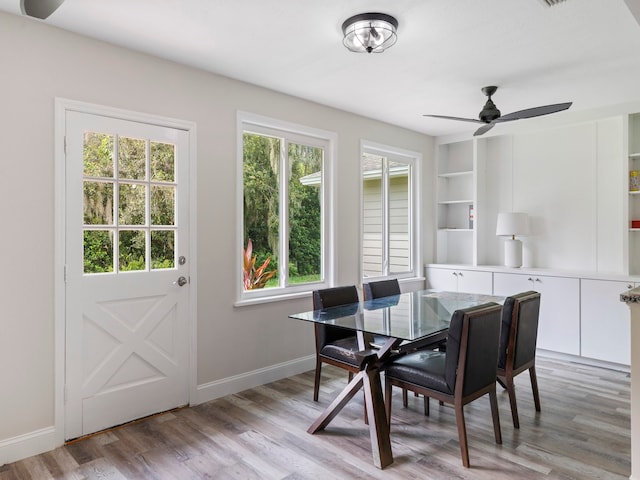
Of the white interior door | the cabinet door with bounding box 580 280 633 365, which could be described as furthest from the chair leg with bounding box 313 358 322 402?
the cabinet door with bounding box 580 280 633 365

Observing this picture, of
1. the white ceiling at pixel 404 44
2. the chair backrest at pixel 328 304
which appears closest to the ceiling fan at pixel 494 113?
the white ceiling at pixel 404 44

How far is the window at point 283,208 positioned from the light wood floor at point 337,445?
1062 millimetres

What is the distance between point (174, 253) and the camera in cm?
310

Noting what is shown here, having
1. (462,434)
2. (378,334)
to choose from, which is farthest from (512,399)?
(378,334)

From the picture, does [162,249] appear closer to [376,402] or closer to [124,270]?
[124,270]

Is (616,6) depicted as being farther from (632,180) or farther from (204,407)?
(204,407)

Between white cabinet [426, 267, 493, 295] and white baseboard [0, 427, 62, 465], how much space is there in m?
4.16

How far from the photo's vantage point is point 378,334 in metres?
2.37

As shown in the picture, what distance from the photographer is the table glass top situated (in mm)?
2471

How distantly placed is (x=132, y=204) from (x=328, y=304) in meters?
1.57

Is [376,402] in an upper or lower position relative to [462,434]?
upper

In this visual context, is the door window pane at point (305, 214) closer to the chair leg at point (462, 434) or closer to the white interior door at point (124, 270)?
the white interior door at point (124, 270)

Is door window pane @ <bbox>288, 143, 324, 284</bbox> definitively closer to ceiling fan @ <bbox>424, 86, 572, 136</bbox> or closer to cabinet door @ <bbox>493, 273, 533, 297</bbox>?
ceiling fan @ <bbox>424, 86, 572, 136</bbox>

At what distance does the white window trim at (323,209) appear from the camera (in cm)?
347
